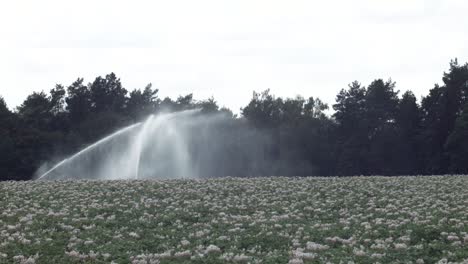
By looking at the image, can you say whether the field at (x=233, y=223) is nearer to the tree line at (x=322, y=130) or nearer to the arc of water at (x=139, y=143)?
the arc of water at (x=139, y=143)

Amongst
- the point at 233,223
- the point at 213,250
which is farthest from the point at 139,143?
the point at 213,250

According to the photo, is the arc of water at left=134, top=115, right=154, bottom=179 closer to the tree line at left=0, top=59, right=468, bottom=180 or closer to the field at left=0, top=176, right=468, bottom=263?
the tree line at left=0, top=59, right=468, bottom=180

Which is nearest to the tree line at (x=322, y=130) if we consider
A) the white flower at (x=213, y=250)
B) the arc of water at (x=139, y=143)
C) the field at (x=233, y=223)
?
the arc of water at (x=139, y=143)

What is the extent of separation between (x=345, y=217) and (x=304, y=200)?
5688mm

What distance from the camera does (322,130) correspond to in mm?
93438

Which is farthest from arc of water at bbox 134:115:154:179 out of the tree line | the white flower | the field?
the white flower

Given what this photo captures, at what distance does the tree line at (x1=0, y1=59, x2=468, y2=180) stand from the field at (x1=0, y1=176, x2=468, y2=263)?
137 feet

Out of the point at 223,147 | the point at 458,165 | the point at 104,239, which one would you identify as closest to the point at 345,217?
the point at 104,239

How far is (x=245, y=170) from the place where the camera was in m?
94.2

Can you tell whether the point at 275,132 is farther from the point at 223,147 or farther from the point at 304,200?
the point at 304,200

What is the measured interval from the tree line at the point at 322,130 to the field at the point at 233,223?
4163 centimetres

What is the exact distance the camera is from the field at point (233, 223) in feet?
56.6

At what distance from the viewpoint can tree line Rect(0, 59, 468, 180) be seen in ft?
253

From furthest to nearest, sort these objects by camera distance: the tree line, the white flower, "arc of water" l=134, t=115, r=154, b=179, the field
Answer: the tree line → "arc of water" l=134, t=115, r=154, b=179 → the white flower → the field
